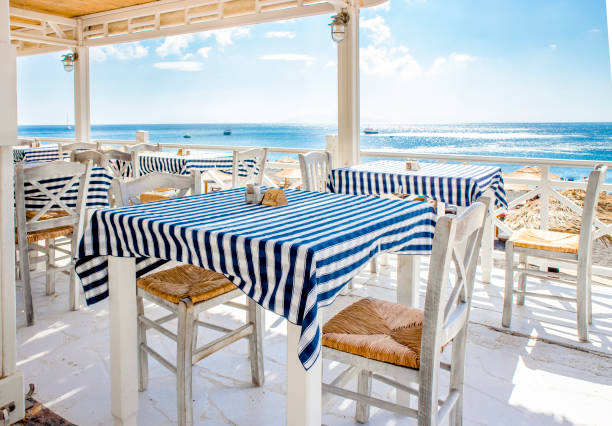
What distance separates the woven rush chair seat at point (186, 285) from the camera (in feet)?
6.10

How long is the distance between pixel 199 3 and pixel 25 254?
4326 mm

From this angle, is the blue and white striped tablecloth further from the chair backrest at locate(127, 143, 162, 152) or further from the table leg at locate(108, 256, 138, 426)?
the chair backrest at locate(127, 143, 162, 152)

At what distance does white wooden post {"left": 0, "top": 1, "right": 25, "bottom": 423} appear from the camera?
1779 millimetres

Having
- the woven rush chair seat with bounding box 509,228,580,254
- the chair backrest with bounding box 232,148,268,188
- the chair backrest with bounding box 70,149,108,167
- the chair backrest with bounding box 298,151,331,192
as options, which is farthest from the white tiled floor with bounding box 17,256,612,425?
the chair backrest with bounding box 232,148,268,188

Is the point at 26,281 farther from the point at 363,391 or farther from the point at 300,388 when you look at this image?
the point at 300,388

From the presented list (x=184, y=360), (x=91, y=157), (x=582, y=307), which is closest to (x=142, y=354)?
(x=184, y=360)

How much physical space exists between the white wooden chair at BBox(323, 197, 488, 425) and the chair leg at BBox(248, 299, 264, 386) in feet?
1.75

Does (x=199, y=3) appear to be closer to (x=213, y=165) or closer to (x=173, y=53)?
(x=213, y=165)

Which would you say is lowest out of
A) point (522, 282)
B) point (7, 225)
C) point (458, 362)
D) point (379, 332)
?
point (522, 282)

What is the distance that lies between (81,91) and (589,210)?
7.46m

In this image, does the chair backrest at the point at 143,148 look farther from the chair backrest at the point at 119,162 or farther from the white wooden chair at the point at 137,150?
the chair backrest at the point at 119,162

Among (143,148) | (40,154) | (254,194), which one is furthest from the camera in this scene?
(40,154)

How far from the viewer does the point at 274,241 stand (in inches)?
53.7

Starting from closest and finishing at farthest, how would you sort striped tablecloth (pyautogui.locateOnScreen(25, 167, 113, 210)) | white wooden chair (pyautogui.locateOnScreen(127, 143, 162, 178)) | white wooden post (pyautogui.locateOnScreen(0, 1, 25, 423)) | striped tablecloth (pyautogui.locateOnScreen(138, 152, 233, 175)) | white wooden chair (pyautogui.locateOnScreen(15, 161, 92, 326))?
white wooden post (pyautogui.locateOnScreen(0, 1, 25, 423)), white wooden chair (pyautogui.locateOnScreen(15, 161, 92, 326)), striped tablecloth (pyautogui.locateOnScreen(25, 167, 113, 210)), white wooden chair (pyautogui.locateOnScreen(127, 143, 162, 178)), striped tablecloth (pyautogui.locateOnScreen(138, 152, 233, 175))
